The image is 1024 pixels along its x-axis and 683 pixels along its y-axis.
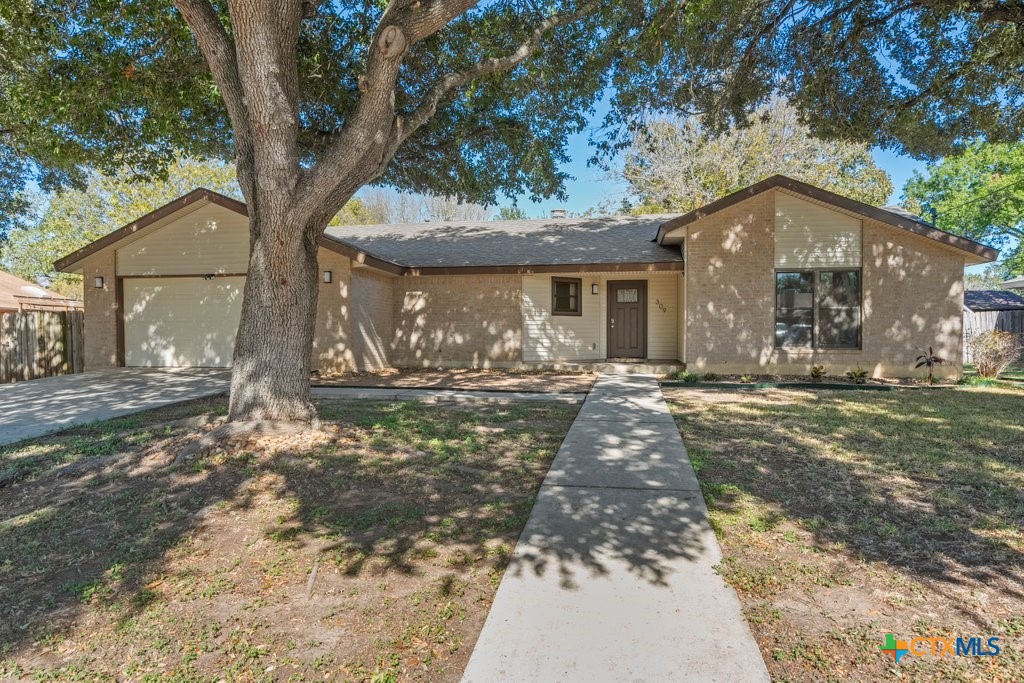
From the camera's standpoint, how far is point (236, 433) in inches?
207

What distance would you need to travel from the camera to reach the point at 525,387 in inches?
396

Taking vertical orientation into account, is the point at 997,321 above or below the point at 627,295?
below

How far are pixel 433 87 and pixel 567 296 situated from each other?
720cm

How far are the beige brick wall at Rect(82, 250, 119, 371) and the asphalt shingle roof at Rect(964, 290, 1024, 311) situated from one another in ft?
91.1

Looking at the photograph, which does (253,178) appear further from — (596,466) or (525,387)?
(525,387)

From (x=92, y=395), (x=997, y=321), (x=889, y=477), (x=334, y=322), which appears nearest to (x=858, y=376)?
(x=889, y=477)

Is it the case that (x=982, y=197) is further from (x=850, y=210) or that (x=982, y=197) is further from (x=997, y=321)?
(x=850, y=210)

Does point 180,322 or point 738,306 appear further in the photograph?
point 180,322

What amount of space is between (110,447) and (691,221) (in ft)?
33.4

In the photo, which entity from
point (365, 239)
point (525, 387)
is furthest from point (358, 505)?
point (365, 239)

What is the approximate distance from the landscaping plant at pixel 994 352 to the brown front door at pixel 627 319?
21.8 feet

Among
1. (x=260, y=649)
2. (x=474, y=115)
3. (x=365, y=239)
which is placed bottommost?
(x=260, y=649)

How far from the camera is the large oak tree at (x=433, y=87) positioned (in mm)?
5648

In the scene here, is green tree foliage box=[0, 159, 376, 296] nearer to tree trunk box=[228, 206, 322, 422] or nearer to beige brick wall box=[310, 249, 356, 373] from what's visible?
beige brick wall box=[310, 249, 356, 373]
